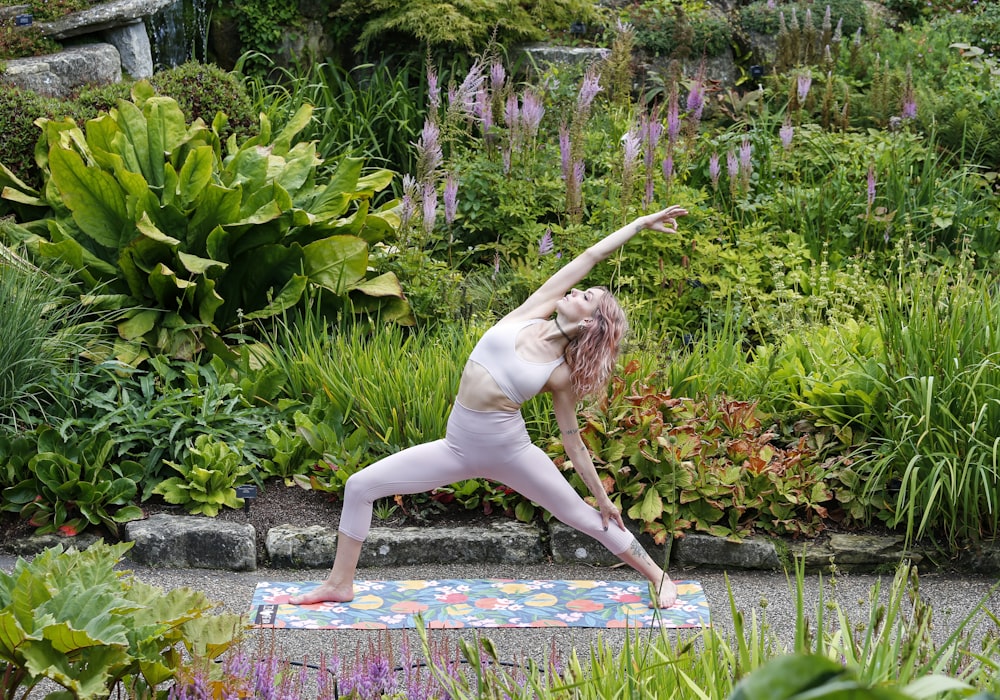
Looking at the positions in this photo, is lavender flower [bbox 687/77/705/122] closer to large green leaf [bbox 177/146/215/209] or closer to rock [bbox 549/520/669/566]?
large green leaf [bbox 177/146/215/209]

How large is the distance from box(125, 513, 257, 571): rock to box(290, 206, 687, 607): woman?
1.90 feet

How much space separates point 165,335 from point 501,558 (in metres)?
2.24

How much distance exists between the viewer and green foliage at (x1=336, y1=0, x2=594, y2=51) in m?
9.52

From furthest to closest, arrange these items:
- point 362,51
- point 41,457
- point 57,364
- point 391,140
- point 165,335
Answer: point 362,51, point 391,140, point 165,335, point 57,364, point 41,457

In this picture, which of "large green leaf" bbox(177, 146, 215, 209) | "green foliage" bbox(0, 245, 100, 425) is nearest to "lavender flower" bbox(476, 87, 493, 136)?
"large green leaf" bbox(177, 146, 215, 209)

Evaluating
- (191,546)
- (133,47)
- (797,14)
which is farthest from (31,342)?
(797,14)

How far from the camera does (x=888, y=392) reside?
17.0 ft

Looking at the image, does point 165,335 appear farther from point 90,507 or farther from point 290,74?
point 290,74

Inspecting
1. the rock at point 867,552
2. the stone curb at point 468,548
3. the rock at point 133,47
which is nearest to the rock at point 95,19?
the rock at point 133,47

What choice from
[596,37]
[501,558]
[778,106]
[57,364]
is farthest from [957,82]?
[57,364]

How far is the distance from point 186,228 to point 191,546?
6.62ft

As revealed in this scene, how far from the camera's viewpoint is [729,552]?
5070 millimetres

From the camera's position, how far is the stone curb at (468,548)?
4.96 m

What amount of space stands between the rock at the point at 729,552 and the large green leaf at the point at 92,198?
349cm
